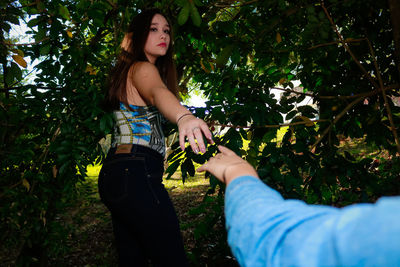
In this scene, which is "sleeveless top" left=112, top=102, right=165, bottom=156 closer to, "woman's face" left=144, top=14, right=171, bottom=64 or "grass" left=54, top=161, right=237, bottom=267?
"woman's face" left=144, top=14, right=171, bottom=64

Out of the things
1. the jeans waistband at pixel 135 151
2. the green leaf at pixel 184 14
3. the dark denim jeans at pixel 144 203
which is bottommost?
the dark denim jeans at pixel 144 203

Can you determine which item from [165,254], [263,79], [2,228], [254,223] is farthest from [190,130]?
[2,228]

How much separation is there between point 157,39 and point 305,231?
1.64 meters

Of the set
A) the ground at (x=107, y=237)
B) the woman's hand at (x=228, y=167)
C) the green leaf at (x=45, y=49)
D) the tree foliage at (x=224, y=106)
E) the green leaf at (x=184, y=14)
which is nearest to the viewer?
the woman's hand at (x=228, y=167)

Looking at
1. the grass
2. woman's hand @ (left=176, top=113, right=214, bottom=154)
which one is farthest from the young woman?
the grass

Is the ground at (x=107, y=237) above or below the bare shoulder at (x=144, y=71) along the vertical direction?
below

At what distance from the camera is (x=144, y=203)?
1.32 metres

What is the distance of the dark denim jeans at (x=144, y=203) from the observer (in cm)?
132

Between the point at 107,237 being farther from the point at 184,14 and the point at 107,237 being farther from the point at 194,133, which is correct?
the point at 194,133

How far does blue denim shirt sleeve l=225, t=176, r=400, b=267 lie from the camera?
346mm

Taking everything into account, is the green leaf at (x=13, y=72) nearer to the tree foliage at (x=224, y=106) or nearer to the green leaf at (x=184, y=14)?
the tree foliage at (x=224, y=106)

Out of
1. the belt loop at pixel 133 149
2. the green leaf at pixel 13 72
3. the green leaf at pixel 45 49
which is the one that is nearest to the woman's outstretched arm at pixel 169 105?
the belt loop at pixel 133 149

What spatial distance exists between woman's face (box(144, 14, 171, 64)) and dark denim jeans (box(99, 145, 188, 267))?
0.70 meters

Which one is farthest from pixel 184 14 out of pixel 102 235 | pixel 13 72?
pixel 102 235
